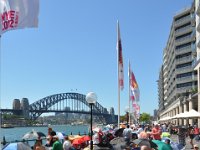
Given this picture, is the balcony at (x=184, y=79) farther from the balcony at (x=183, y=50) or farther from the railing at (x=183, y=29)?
the railing at (x=183, y=29)

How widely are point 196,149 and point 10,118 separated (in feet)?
489

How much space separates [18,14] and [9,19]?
262mm

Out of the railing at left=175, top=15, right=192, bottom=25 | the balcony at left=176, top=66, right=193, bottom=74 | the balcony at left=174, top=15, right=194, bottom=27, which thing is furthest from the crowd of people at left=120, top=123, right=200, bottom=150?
the railing at left=175, top=15, right=192, bottom=25

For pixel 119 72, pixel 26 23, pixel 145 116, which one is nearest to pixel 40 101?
pixel 145 116

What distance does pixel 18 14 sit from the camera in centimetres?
883

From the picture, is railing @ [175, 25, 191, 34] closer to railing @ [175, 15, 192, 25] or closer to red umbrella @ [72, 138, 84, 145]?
railing @ [175, 15, 192, 25]

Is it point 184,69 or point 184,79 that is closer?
point 184,79

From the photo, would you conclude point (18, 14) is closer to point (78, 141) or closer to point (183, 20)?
point (78, 141)

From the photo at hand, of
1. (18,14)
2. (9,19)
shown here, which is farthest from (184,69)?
(9,19)

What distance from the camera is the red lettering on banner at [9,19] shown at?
8.59 metres

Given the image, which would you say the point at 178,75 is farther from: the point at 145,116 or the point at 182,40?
the point at 145,116

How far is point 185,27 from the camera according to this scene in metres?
89.2

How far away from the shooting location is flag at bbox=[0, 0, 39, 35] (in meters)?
8.64

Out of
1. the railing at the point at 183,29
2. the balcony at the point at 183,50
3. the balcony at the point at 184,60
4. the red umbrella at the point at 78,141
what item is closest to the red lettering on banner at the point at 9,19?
the red umbrella at the point at 78,141
